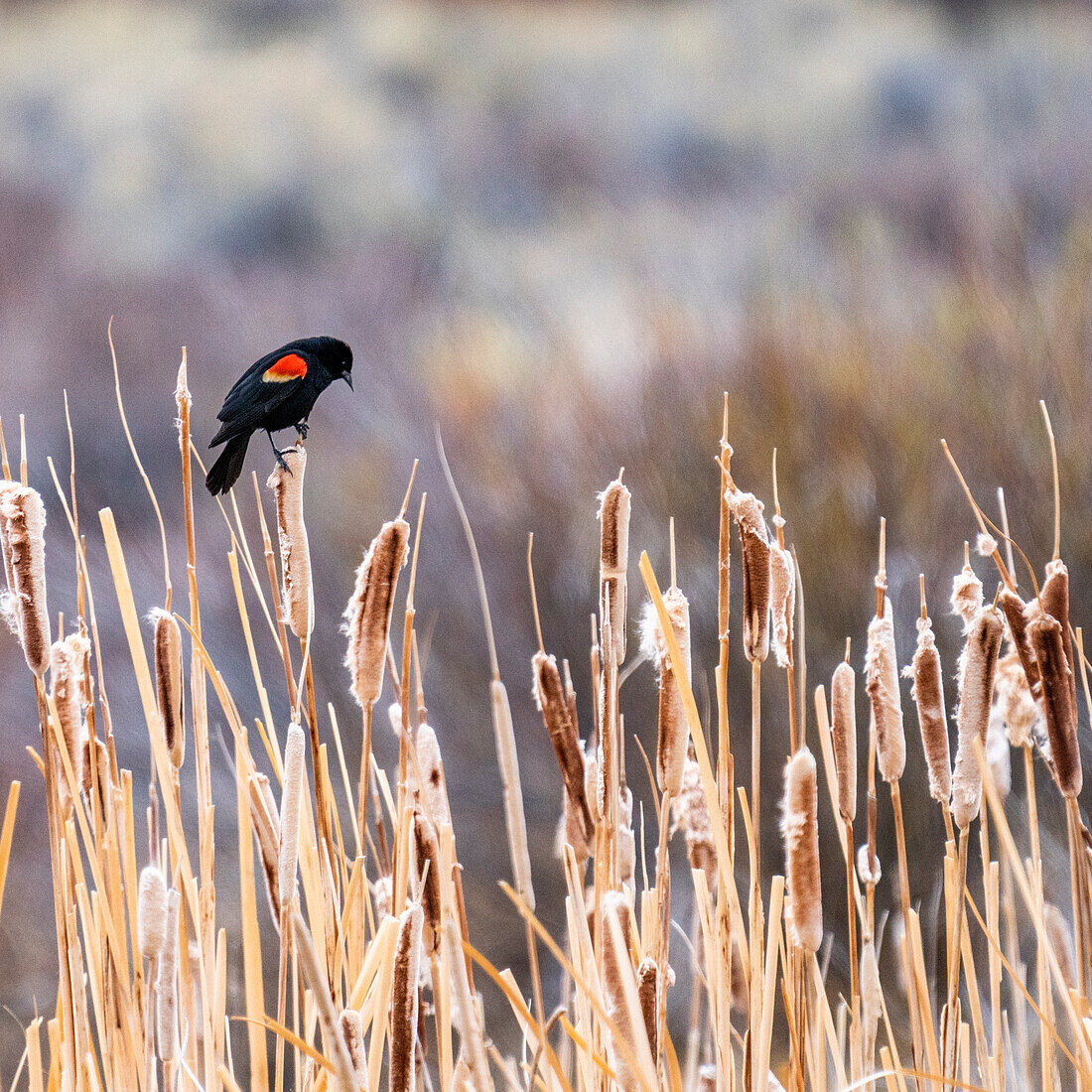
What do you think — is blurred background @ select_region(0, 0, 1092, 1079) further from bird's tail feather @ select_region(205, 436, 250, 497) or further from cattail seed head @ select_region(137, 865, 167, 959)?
cattail seed head @ select_region(137, 865, 167, 959)

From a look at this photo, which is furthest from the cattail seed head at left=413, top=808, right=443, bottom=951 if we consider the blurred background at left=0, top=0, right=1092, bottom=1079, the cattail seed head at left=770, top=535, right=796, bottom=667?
the blurred background at left=0, top=0, right=1092, bottom=1079

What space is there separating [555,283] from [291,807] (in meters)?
0.94

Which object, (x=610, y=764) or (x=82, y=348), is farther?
(x=82, y=348)

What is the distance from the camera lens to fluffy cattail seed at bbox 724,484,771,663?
1.55 feet

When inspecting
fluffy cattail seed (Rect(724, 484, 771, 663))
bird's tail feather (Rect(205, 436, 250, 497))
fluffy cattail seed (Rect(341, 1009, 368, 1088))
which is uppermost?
bird's tail feather (Rect(205, 436, 250, 497))

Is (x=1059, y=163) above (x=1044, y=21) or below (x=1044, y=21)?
below

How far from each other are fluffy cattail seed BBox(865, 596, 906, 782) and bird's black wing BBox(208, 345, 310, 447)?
0.64m

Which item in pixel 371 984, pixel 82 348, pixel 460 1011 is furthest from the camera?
pixel 82 348

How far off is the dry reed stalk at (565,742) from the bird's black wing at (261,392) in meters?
0.51

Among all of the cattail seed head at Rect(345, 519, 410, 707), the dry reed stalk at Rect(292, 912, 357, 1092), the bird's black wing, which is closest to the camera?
the dry reed stalk at Rect(292, 912, 357, 1092)

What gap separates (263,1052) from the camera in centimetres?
51

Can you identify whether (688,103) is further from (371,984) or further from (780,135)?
(371,984)

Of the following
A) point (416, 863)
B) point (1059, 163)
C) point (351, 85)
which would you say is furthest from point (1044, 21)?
point (416, 863)

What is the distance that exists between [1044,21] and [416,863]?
1425 millimetres
